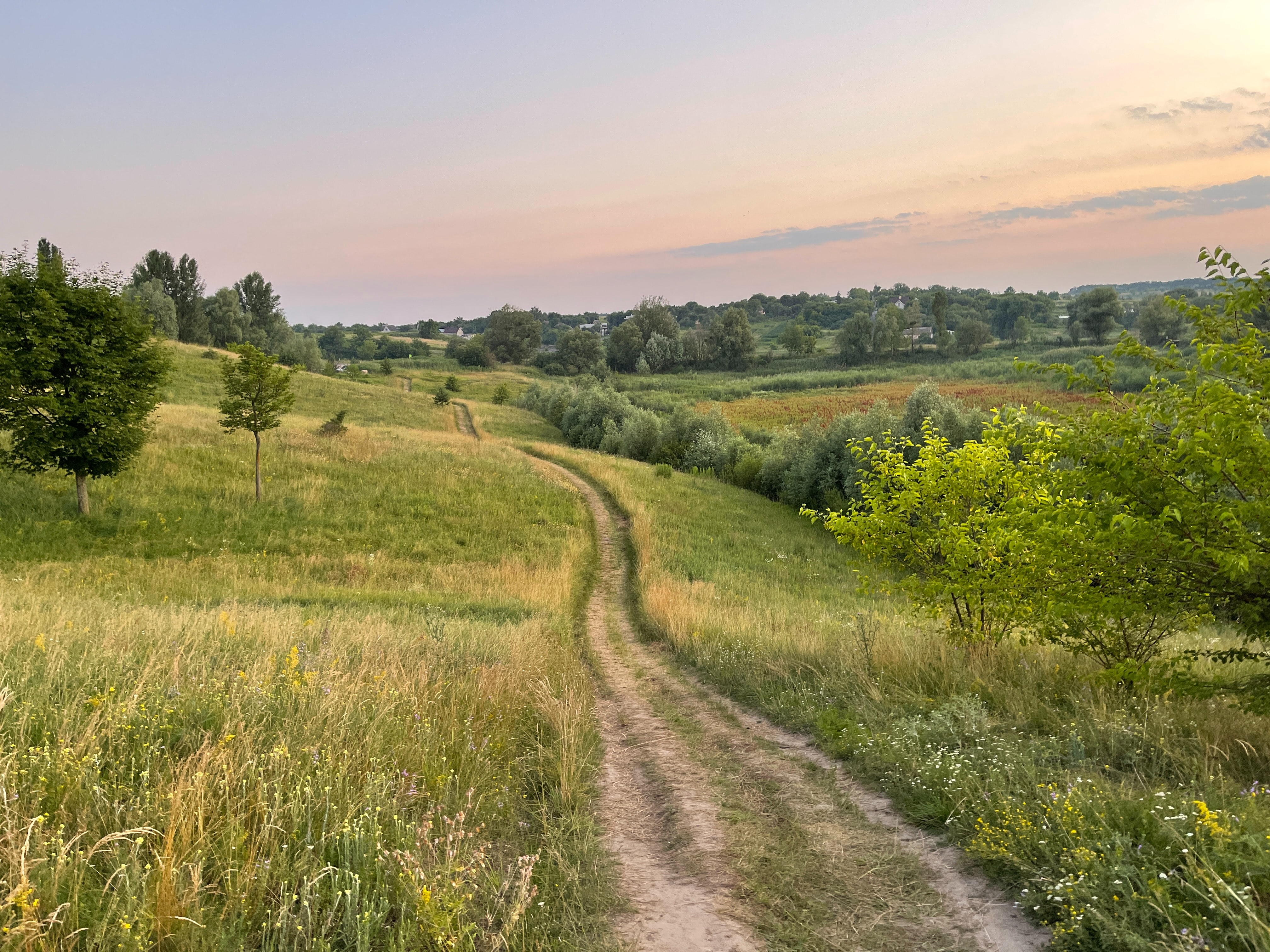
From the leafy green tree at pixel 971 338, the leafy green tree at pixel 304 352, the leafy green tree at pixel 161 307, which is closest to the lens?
the leafy green tree at pixel 161 307

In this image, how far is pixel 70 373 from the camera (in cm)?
2045

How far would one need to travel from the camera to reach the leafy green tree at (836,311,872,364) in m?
117

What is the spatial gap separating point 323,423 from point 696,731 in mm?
40251

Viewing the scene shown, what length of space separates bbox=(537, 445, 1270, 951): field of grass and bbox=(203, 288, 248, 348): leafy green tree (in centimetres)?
10926

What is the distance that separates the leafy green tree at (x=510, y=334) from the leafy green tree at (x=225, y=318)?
42450 millimetres

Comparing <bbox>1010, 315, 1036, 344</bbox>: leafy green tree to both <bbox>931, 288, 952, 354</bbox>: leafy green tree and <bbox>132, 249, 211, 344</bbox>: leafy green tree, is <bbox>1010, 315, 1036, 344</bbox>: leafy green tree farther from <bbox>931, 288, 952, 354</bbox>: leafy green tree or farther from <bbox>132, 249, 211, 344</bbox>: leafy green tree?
<bbox>132, 249, 211, 344</bbox>: leafy green tree

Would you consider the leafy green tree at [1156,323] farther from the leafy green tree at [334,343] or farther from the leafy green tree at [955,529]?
the leafy green tree at [334,343]

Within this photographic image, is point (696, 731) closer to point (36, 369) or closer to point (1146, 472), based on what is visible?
point (1146, 472)

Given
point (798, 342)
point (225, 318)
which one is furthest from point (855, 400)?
point (225, 318)

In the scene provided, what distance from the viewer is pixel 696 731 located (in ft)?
27.1

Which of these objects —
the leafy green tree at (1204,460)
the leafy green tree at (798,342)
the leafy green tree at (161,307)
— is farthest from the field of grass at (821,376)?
the leafy green tree at (1204,460)

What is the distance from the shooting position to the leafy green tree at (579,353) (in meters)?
123

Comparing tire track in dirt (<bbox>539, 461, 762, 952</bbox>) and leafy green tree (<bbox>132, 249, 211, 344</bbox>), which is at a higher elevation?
leafy green tree (<bbox>132, 249, 211, 344</bbox>)

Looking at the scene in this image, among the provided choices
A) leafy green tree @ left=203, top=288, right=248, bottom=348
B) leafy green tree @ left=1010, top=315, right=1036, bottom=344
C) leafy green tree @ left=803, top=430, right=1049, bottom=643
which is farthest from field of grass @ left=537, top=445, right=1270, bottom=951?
leafy green tree @ left=1010, top=315, right=1036, bottom=344
